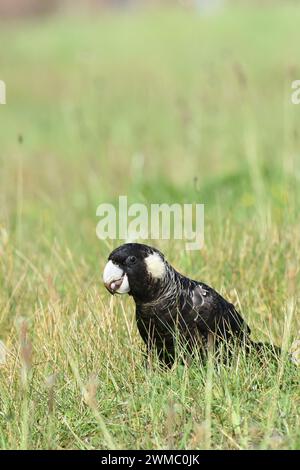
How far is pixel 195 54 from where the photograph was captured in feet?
66.1

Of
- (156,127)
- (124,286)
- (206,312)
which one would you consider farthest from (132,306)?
(156,127)

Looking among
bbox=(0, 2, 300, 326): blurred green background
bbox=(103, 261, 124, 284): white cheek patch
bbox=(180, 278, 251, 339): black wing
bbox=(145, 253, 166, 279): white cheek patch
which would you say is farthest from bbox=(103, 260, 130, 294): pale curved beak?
bbox=(0, 2, 300, 326): blurred green background

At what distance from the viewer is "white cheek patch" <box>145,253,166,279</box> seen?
3.88m

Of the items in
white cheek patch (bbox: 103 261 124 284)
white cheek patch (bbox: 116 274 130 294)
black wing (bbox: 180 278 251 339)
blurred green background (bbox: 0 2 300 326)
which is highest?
blurred green background (bbox: 0 2 300 326)

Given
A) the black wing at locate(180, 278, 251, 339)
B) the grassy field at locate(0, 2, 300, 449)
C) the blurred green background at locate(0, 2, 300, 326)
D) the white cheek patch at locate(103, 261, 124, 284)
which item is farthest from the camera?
the blurred green background at locate(0, 2, 300, 326)

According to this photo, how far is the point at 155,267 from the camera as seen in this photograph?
3.88 m

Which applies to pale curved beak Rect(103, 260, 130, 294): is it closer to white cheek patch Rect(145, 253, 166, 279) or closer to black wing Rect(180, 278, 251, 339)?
white cheek patch Rect(145, 253, 166, 279)

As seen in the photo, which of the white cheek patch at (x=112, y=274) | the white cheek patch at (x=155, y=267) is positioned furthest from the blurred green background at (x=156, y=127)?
the white cheek patch at (x=112, y=274)

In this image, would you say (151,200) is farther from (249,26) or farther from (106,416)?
(249,26)

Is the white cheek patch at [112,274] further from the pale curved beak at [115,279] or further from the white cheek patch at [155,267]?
the white cheek patch at [155,267]

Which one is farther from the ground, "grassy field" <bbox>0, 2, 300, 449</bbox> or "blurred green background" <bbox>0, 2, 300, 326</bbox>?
"blurred green background" <bbox>0, 2, 300, 326</bbox>

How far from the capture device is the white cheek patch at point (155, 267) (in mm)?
3883

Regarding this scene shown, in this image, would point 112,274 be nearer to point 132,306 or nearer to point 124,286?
point 124,286
